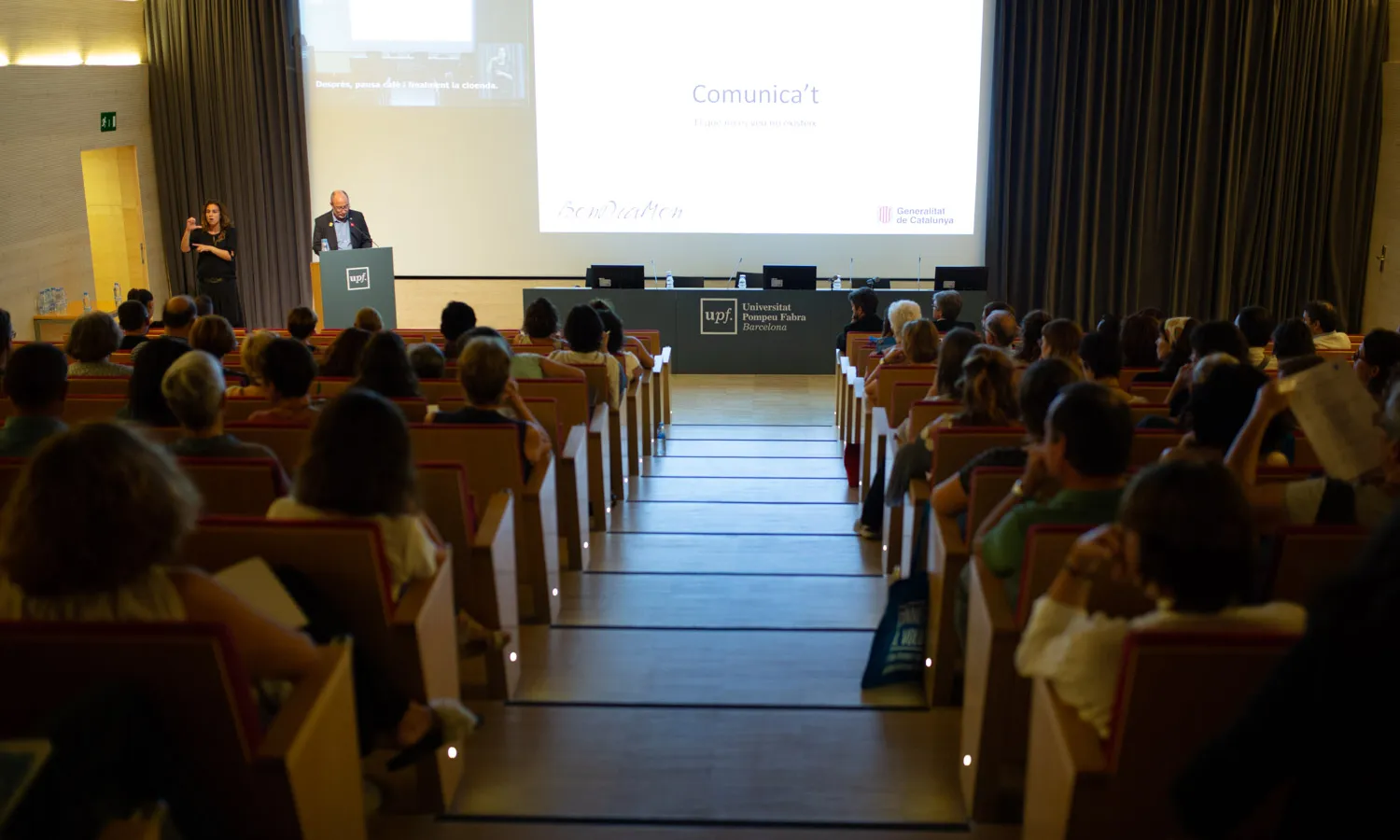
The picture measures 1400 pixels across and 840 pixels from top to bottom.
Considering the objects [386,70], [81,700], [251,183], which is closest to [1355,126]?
[386,70]

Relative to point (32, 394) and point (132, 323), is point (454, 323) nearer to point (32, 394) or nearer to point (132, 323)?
point (132, 323)

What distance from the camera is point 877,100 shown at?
33.2ft

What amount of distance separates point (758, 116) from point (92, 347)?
6.71 m

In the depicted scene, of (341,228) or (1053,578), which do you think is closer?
(1053,578)

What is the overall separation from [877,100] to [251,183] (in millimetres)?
5885

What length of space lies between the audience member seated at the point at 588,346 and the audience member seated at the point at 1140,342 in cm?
238

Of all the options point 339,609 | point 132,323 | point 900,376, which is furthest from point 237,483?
point 132,323

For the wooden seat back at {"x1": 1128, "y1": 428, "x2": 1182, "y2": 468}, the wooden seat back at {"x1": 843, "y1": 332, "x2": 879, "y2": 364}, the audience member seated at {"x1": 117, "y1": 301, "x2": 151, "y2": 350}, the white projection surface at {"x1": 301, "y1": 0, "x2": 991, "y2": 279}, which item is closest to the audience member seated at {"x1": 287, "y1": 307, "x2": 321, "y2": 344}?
the audience member seated at {"x1": 117, "y1": 301, "x2": 151, "y2": 350}

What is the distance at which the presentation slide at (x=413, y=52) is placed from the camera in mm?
10219

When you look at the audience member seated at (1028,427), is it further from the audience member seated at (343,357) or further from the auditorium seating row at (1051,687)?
the audience member seated at (343,357)

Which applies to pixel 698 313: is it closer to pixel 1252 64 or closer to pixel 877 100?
pixel 877 100

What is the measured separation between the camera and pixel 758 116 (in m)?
10.2

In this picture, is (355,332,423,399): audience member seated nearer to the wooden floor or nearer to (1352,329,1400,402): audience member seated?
the wooden floor

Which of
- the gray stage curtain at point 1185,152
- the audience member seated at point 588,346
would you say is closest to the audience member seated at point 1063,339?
the audience member seated at point 588,346
